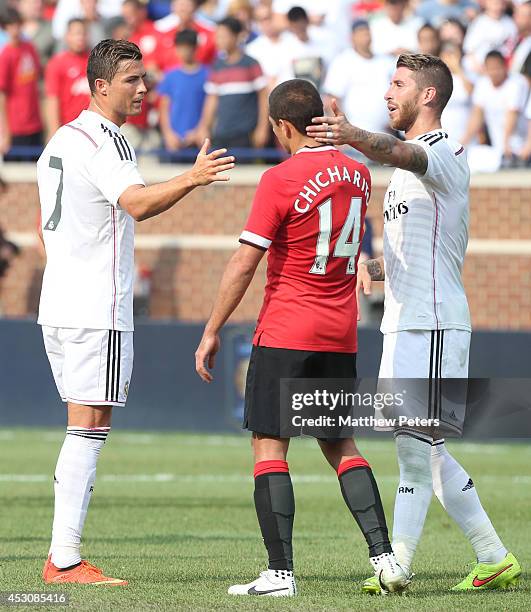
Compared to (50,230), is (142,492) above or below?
below

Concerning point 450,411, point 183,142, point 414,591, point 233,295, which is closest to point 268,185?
point 233,295

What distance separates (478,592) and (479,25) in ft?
41.9

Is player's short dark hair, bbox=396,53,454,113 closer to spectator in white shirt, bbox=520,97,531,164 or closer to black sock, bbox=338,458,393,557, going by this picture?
black sock, bbox=338,458,393,557

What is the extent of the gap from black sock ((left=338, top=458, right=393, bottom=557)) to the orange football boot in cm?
119

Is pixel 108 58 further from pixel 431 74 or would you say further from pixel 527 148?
pixel 527 148

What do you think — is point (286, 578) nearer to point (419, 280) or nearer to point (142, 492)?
point (419, 280)

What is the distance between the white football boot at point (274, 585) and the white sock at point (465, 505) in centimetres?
94

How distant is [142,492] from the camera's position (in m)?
11.4

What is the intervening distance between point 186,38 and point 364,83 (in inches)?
95.2

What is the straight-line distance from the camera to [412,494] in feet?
21.3

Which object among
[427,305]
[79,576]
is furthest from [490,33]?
[79,576]

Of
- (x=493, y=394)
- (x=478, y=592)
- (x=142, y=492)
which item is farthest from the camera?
(x=142, y=492)

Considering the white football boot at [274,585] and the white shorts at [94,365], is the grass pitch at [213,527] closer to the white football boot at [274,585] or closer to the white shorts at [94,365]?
the white football boot at [274,585]

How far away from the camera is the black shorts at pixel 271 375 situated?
618 centimetres
